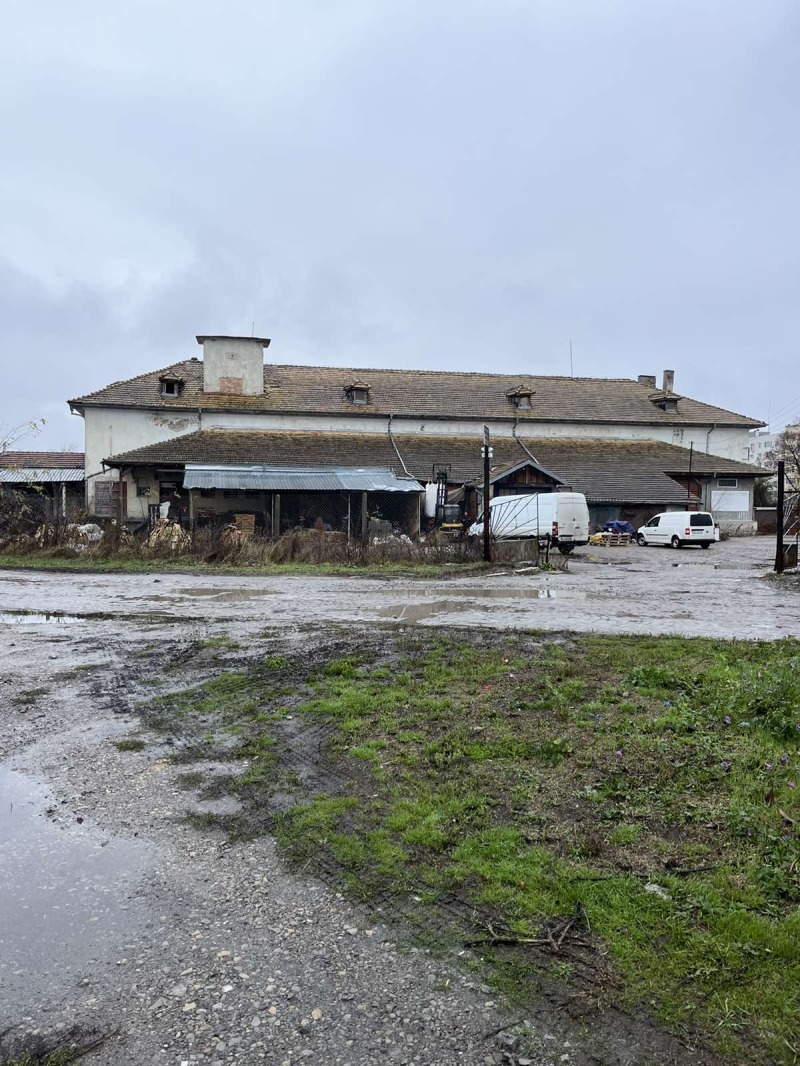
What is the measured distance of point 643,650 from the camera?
27.5ft

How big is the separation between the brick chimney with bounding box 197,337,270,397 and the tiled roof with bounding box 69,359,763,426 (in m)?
0.60

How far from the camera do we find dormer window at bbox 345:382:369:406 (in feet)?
141

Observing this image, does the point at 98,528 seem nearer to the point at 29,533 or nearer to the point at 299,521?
the point at 29,533

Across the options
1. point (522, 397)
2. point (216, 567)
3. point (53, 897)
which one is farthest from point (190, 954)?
point (522, 397)

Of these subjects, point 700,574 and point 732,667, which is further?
point 700,574

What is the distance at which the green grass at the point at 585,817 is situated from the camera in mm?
2814

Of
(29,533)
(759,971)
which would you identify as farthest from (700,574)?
(29,533)

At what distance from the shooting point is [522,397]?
4534cm

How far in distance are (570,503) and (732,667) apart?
65.3 feet

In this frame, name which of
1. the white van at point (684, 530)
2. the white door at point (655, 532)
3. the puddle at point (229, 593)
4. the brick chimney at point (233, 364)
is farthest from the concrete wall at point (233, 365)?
the puddle at point (229, 593)

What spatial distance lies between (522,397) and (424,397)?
19.8ft

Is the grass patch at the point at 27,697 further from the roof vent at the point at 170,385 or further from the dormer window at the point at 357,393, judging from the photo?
the dormer window at the point at 357,393

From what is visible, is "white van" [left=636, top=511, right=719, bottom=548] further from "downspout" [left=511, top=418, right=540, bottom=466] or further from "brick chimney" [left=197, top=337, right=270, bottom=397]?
"brick chimney" [left=197, top=337, right=270, bottom=397]

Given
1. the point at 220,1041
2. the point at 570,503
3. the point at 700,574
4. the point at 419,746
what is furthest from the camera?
the point at 570,503
